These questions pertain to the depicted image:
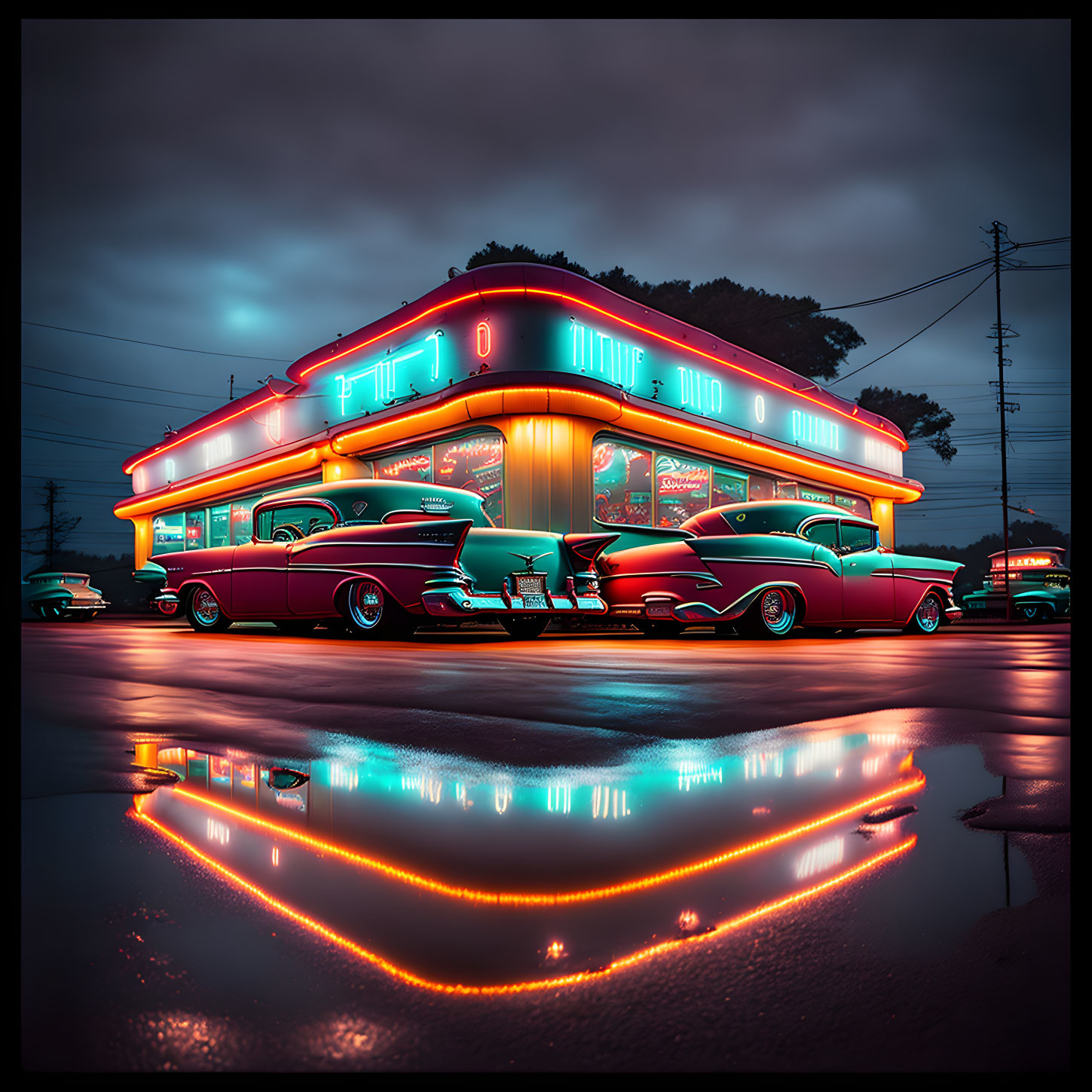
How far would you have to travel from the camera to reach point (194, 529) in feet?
105

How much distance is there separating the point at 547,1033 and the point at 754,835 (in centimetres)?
109

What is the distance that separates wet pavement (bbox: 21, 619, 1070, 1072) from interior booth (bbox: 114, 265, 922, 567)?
12.2 m

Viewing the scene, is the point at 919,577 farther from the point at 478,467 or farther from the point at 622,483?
the point at 478,467

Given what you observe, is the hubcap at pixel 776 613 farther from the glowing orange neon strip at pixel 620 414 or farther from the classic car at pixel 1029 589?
the classic car at pixel 1029 589

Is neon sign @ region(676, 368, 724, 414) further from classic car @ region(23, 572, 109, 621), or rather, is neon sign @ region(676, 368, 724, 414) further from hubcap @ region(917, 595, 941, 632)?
classic car @ region(23, 572, 109, 621)

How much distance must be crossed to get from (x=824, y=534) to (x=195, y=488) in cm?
2543

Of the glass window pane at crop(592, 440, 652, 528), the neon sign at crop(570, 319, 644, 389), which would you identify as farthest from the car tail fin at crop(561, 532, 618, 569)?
the neon sign at crop(570, 319, 644, 389)

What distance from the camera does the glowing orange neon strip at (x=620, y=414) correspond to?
53.0ft

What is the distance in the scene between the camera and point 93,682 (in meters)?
5.59

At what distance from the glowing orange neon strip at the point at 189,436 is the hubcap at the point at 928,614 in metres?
19.1

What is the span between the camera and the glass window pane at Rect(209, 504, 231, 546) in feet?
98.1

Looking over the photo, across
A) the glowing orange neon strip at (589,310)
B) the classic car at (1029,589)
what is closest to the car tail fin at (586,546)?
the glowing orange neon strip at (589,310)
